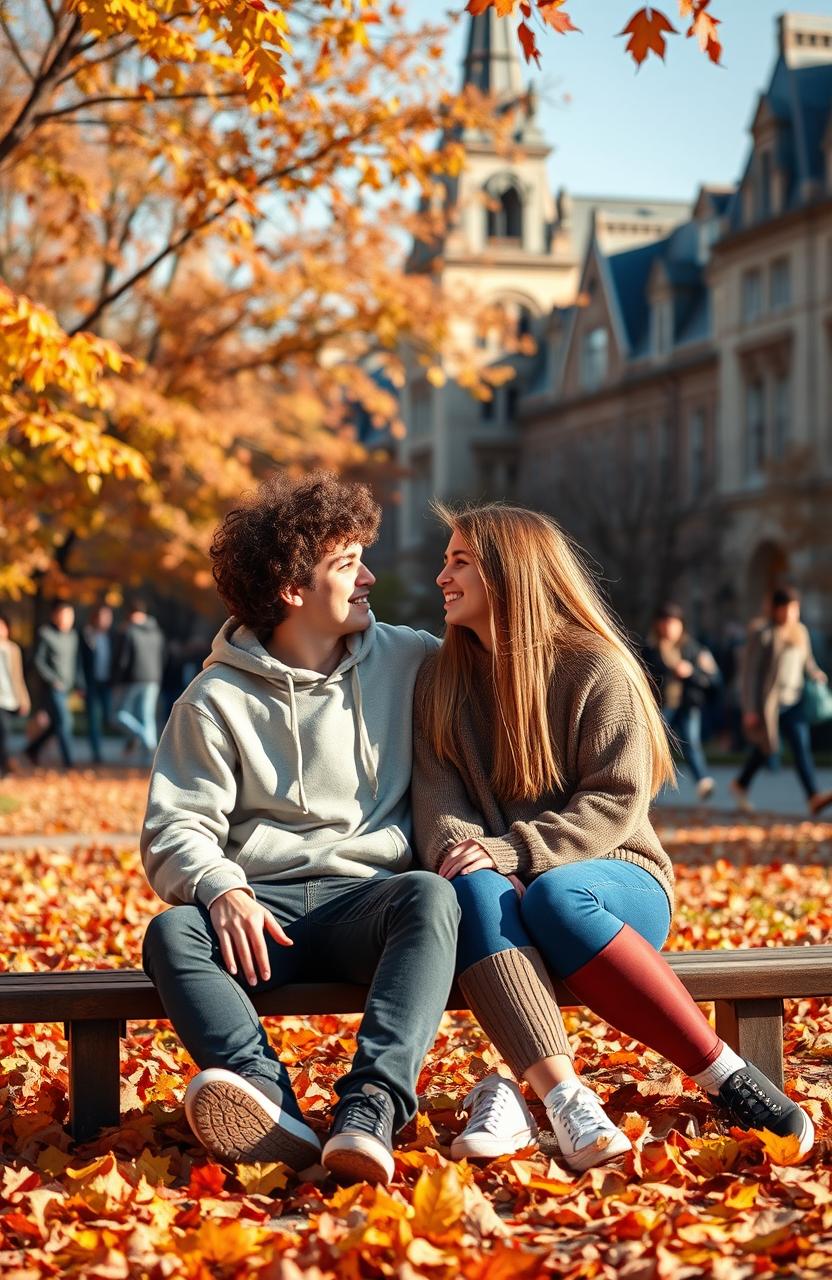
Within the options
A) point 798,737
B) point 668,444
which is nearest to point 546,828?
point 798,737

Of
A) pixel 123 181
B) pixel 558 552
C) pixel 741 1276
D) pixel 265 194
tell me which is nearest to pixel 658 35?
pixel 558 552

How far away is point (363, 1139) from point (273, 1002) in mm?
608

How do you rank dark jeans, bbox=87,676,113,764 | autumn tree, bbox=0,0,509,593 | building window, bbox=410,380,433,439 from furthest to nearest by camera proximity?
building window, bbox=410,380,433,439, dark jeans, bbox=87,676,113,764, autumn tree, bbox=0,0,509,593

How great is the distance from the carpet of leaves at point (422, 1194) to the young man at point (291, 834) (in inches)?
7.5

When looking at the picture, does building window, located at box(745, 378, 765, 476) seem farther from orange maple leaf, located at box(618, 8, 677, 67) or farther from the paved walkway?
orange maple leaf, located at box(618, 8, 677, 67)

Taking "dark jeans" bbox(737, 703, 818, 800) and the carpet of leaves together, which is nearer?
the carpet of leaves

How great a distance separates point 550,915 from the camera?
13.1 feet

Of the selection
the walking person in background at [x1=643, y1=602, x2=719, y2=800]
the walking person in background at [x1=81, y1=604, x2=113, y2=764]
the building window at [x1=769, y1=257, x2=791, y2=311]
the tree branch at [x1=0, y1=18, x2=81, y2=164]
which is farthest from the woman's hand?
the building window at [x1=769, y1=257, x2=791, y2=311]

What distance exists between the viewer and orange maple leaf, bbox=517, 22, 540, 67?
17.8 ft

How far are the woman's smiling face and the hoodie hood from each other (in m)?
0.25

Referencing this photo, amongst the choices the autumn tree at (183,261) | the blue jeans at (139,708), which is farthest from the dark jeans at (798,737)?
the blue jeans at (139,708)

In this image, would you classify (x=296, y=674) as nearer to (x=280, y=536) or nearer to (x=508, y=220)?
(x=280, y=536)

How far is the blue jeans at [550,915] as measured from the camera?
3.98 metres

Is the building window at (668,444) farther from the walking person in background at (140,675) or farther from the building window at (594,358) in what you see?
the walking person in background at (140,675)
